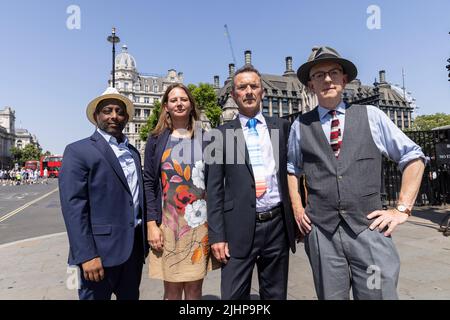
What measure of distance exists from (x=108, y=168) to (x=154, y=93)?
312ft

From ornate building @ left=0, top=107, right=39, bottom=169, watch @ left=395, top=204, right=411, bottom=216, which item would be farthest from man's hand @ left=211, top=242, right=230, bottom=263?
ornate building @ left=0, top=107, right=39, bottom=169

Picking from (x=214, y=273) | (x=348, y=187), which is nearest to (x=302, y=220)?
(x=348, y=187)

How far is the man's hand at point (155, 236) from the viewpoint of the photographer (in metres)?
2.71

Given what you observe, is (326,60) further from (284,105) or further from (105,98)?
(284,105)

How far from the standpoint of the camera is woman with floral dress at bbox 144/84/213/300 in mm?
2725

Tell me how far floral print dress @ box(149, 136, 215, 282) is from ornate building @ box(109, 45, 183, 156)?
84752mm

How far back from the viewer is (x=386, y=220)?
7.09 feet

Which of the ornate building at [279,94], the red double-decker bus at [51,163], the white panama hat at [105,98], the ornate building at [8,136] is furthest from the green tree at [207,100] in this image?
the ornate building at [8,136]

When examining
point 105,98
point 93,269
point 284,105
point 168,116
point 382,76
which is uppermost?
point 382,76

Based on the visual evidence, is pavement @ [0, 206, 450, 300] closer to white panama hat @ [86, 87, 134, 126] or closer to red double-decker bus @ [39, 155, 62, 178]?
white panama hat @ [86, 87, 134, 126]

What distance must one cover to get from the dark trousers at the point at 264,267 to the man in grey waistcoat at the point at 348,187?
9.8 inches

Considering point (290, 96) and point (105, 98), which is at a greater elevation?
point (290, 96)

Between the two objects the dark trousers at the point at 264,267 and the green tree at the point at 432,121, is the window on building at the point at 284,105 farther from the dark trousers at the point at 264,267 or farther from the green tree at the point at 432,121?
the dark trousers at the point at 264,267

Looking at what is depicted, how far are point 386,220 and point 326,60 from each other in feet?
4.28
